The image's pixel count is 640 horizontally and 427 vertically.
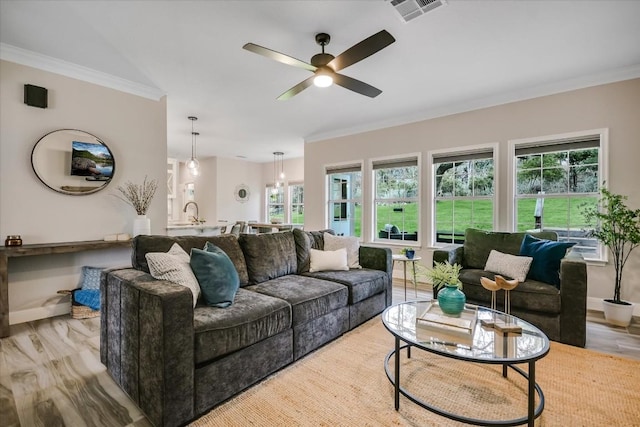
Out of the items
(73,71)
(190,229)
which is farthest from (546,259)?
(73,71)

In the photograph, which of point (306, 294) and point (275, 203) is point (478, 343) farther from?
point (275, 203)

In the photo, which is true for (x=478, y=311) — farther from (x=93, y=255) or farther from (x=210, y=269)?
(x=93, y=255)

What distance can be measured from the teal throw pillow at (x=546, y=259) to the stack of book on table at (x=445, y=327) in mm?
1379

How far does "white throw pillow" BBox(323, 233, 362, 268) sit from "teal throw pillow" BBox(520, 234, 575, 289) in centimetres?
176

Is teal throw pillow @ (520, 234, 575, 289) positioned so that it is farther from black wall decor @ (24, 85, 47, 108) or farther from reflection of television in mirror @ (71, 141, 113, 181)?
black wall decor @ (24, 85, 47, 108)

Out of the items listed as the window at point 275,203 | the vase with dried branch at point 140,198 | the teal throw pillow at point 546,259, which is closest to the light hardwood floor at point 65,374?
the teal throw pillow at point 546,259

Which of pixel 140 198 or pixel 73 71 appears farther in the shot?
pixel 140 198

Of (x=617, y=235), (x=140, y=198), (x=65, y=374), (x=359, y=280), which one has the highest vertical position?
(x=140, y=198)

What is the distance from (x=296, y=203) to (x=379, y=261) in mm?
5833

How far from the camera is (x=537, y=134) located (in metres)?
3.84

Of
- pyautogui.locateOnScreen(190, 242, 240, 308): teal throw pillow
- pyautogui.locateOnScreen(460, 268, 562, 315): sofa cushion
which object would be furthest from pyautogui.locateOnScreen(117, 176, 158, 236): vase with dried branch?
A: pyautogui.locateOnScreen(460, 268, 562, 315): sofa cushion

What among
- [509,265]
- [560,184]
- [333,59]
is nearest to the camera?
[333,59]

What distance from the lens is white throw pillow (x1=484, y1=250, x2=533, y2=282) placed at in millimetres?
2883

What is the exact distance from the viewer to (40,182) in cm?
316
